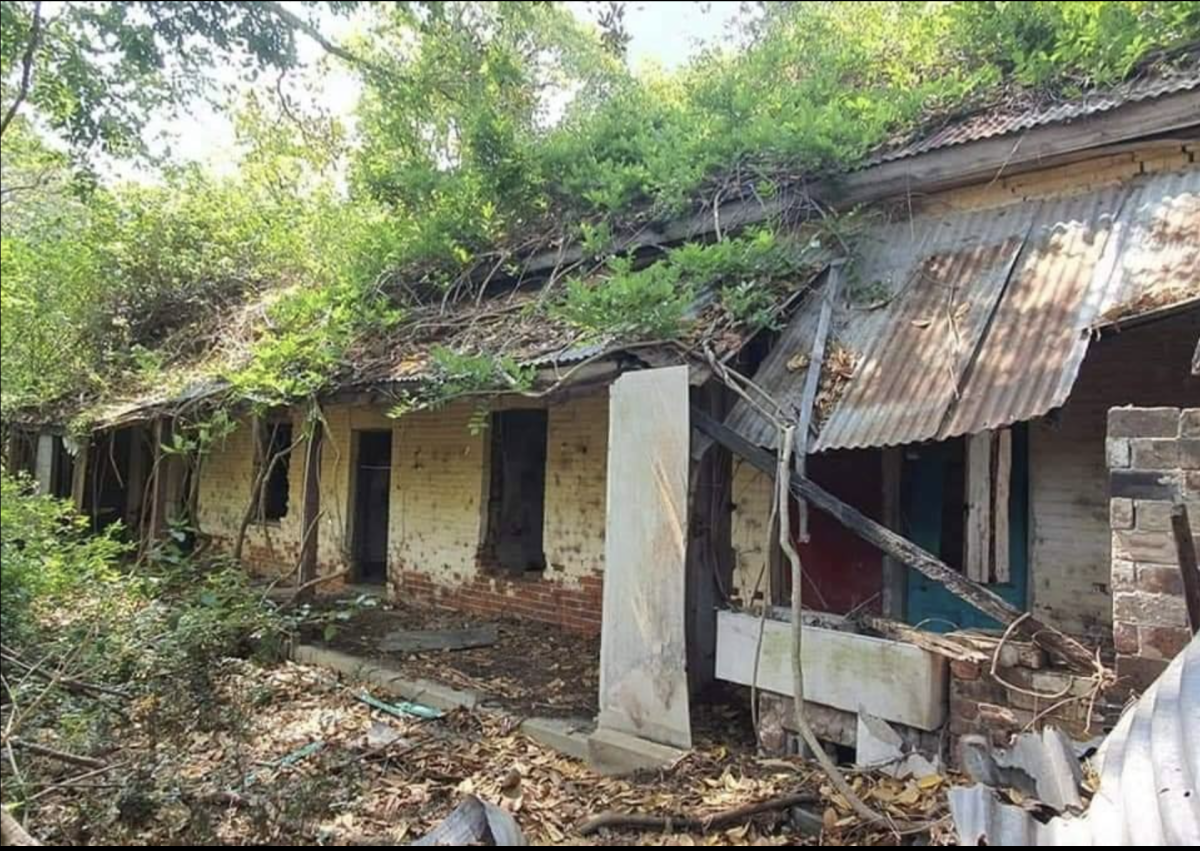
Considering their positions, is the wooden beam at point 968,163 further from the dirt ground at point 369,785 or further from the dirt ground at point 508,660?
the dirt ground at point 369,785

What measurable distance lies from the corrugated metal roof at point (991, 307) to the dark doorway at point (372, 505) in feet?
22.3

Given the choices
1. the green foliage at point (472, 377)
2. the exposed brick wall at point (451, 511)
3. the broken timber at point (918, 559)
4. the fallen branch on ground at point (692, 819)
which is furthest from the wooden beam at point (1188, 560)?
the exposed brick wall at point (451, 511)

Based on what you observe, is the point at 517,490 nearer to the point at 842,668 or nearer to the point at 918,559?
the point at 842,668

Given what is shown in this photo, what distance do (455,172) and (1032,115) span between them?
579cm

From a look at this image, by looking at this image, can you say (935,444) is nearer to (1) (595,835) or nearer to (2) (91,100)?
(1) (595,835)

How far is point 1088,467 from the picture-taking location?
5648mm

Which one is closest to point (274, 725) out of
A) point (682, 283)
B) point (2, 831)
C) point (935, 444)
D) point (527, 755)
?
point (527, 755)

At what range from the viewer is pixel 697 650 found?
20.7ft

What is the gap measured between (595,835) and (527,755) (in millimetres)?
1601

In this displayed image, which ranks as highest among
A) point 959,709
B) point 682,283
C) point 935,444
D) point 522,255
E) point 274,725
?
point 522,255

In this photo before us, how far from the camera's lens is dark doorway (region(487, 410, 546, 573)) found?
9375 millimetres

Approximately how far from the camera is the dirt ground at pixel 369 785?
11.8 ft

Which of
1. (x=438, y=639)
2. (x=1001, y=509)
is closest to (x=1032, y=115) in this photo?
(x=1001, y=509)

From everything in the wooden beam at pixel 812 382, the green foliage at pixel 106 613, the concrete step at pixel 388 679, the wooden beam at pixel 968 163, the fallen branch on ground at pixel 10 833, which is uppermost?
the wooden beam at pixel 968 163
